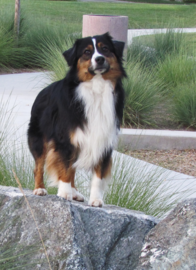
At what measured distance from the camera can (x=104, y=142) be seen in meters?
3.35

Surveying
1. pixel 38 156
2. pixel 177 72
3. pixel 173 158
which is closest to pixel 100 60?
pixel 38 156

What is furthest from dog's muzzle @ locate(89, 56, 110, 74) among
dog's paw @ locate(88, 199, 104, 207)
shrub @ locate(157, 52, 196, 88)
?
shrub @ locate(157, 52, 196, 88)

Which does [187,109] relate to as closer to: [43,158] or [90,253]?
[43,158]

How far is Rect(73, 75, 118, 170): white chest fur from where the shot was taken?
3.30 meters

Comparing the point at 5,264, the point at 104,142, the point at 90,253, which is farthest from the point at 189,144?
the point at 5,264

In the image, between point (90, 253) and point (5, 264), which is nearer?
point (5, 264)

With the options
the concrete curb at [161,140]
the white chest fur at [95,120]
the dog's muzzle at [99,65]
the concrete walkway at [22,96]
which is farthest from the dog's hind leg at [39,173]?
the concrete curb at [161,140]

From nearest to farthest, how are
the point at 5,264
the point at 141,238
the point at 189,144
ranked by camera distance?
1. the point at 5,264
2. the point at 141,238
3. the point at 189,144

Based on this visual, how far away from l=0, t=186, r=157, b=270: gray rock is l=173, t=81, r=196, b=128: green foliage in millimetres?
4514

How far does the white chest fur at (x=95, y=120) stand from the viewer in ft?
10.8

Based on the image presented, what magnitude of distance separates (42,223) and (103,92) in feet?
3.75

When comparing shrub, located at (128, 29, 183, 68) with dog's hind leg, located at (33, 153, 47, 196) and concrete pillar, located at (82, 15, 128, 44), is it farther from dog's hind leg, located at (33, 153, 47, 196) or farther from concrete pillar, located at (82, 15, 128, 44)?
dog's hind leg, located at (33, 153, 47, 196)

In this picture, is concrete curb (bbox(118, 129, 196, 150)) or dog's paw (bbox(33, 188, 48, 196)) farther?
concrete curb (bbox(118, 129, 196, 150))

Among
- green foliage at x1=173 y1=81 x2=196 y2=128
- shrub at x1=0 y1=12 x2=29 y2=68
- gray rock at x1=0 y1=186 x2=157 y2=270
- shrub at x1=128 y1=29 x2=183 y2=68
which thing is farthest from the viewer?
shrub at x1=0 y1=12 x2=29 y2=68
